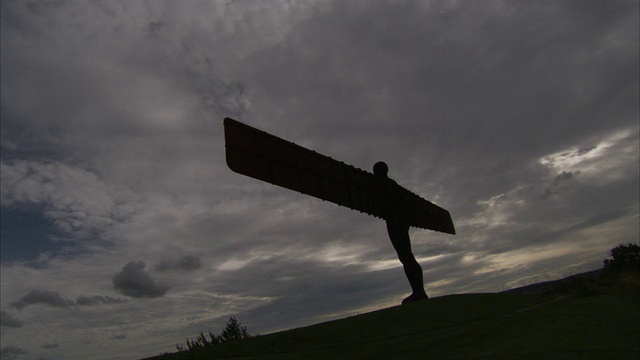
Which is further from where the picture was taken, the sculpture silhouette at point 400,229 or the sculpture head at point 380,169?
the sculpture head at point 380,169

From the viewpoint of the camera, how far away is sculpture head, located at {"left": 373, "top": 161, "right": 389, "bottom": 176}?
10.1 meters

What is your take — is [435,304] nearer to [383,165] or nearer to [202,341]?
[383,165]

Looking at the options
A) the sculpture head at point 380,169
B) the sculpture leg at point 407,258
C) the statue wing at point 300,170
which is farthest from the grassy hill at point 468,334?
the sculpture head at point 380,169

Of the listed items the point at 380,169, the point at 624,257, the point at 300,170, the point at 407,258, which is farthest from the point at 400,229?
the point at 624,257

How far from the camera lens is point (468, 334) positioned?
347cm

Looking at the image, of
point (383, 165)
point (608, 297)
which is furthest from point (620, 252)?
point (608, 297)

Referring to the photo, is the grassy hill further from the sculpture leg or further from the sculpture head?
the sculpture head

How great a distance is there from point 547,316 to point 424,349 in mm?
1280

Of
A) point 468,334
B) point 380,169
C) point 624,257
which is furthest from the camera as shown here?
point 624,257

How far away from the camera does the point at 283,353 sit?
12.9 feet

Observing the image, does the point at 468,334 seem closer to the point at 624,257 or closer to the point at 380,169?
the point at 380,169

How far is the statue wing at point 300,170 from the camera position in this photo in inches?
267

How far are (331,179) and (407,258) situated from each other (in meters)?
2.68

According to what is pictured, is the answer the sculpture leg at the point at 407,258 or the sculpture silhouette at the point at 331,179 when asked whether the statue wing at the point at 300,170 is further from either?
the sculpture leg at the point at 407,258
